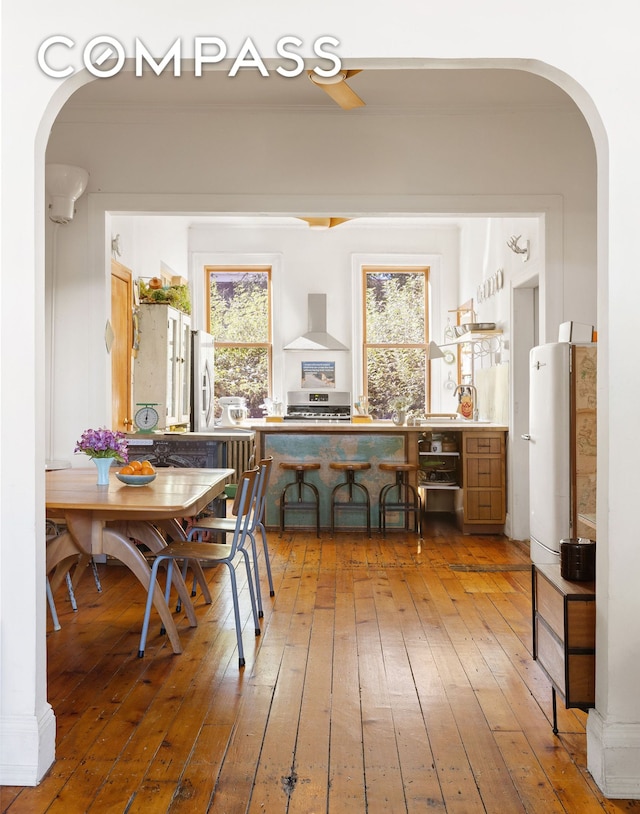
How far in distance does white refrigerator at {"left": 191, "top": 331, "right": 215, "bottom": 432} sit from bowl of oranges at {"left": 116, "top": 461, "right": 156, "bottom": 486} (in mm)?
3561

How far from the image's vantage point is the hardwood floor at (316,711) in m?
2.28

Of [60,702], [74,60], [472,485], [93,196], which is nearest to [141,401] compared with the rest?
[93,196]

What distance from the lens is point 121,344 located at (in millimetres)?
6430

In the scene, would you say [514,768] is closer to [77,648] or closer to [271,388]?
[77,648]

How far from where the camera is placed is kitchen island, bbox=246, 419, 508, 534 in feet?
21.7

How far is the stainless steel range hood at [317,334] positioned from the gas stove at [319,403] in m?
0.56

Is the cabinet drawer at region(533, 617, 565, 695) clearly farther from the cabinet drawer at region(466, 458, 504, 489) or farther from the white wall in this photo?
the cabinet drawer at region(466, 458, 504, 489)

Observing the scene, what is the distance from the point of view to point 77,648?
11.8 ft

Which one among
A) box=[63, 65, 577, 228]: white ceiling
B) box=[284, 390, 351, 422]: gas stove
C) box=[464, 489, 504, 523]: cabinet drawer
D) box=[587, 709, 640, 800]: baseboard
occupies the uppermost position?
box=[63, 65, 577, 228]: white ceiling

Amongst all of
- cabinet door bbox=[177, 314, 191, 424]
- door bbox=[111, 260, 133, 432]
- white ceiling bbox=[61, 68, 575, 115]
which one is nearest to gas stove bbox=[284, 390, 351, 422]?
cabinet door bbox=[177, 314, 191, 424]

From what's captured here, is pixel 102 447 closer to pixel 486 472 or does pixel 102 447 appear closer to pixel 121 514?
pixel 121 514

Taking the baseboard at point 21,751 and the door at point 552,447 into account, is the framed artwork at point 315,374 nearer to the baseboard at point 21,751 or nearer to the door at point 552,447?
the door at point 552,447

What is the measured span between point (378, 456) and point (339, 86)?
347 centimetres

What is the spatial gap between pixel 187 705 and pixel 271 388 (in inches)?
267
